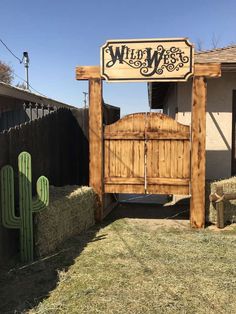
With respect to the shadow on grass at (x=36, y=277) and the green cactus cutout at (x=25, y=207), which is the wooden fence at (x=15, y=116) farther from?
the green cactus cutout at (x=25, y=207)

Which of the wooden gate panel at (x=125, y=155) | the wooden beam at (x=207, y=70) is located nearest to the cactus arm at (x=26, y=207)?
the wooden gate panel at (x=125, y=155)

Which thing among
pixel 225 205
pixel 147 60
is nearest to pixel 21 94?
pixel 147 60

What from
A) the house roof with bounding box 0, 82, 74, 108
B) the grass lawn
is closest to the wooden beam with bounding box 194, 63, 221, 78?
the grass lawn

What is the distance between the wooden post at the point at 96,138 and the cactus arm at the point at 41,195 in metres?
2.13

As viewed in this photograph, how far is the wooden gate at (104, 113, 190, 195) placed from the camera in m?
7.11

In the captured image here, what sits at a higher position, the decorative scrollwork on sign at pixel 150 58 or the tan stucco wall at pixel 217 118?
the decorative scrollwork on sign at pixel 150 58

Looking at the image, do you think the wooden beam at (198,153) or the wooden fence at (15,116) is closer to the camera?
the wooden beam at (198,153)

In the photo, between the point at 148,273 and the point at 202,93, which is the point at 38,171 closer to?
the point at 148,273

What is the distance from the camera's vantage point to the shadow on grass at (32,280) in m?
4.03

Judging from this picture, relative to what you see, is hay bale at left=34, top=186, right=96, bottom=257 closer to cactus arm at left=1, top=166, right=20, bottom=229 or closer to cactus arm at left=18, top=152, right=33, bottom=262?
cactus arm at left=18, top=152, right=33, bottom=262

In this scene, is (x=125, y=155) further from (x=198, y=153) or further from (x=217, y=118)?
(x=217, y=118)

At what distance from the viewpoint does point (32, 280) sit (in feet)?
15.2

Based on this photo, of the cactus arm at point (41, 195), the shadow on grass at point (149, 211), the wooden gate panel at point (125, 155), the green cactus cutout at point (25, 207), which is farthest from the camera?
the shadow on grass at point (149, 211)

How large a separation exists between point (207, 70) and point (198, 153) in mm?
1512
